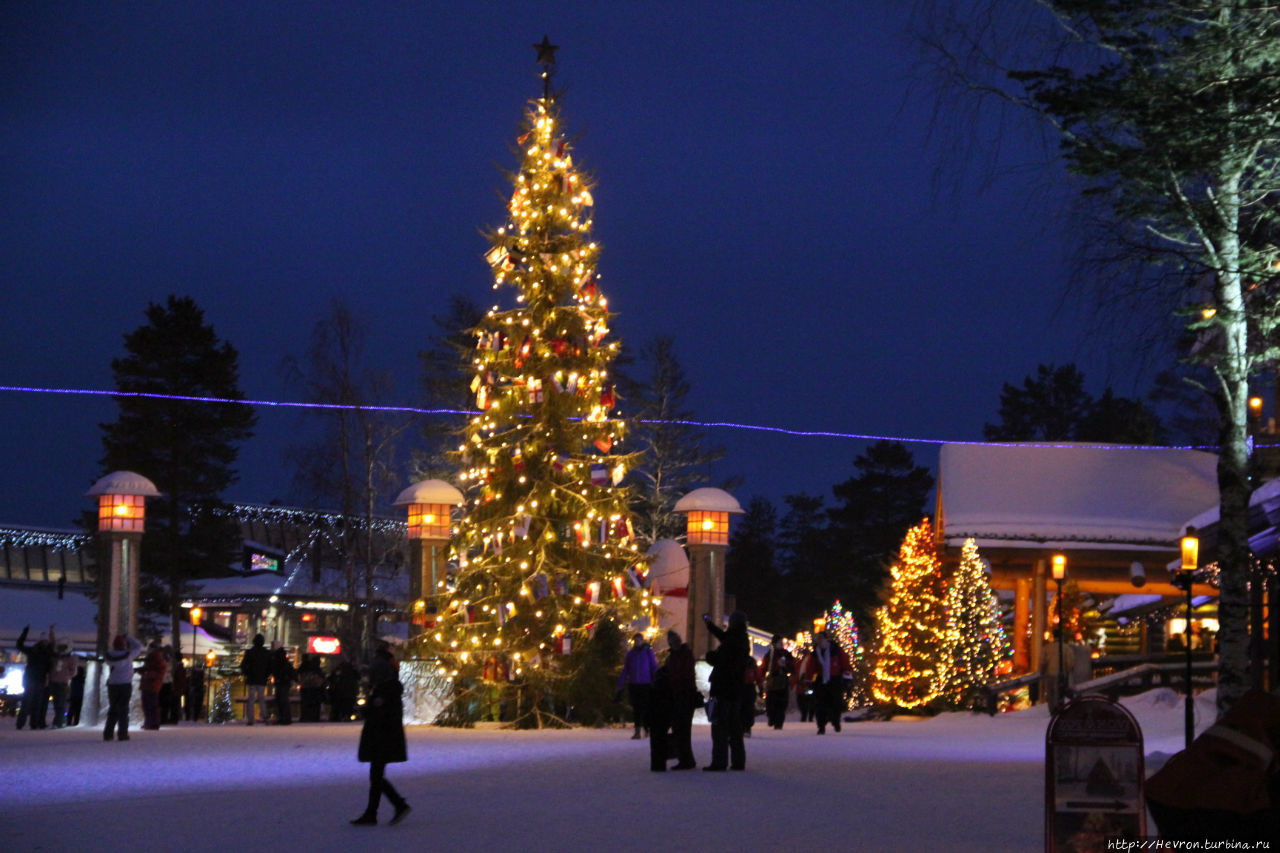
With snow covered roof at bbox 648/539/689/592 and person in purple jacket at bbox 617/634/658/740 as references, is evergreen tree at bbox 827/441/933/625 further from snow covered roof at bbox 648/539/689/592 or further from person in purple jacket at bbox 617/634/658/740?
person in purple jacket at bbox 617/634/658/740

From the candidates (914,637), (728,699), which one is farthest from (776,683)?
(728,699)

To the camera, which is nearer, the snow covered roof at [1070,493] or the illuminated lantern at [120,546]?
the illuminated lantern at [120,546]

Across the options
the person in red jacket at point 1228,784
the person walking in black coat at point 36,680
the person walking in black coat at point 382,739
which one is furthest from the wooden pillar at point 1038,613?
the person in red jacket at point 1228,784

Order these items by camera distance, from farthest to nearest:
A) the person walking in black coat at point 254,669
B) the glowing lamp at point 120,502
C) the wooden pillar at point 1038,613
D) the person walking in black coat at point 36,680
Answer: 1. the wooden pillar at point 1038,613
2. the glowing lamp at point 120,502
3. the person walking in black coat at point 254,669
4. the person walking in black coat at point 36,680

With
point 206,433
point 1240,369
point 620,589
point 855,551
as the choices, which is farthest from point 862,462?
point 1240,369

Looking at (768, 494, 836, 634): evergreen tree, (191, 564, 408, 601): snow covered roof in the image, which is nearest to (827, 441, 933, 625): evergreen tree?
(768, 494, 836, 634): evergreen tree

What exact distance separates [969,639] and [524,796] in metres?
21.5

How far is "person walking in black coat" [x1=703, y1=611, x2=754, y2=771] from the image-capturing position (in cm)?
1617

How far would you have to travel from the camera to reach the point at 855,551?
7712 cm

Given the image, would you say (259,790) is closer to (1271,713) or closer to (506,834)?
(506,834)

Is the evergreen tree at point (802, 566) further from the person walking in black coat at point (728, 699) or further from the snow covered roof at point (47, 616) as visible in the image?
the person walking in black coat at point (728, 699)

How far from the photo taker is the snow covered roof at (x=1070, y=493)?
3784 cm

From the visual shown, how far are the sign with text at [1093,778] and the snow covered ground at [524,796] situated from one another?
253 centimetres

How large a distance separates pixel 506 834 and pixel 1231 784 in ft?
20.9
